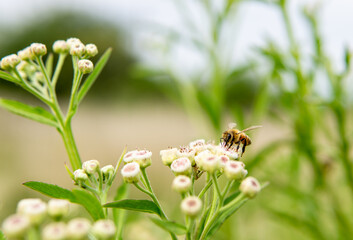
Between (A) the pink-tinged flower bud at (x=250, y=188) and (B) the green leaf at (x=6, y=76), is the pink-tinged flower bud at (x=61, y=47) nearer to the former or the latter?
(B) the green leaf at (x=6, y=76)

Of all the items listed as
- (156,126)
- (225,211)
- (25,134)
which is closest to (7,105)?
(225,211)

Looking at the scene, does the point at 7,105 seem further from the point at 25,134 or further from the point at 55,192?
the point at 25,134

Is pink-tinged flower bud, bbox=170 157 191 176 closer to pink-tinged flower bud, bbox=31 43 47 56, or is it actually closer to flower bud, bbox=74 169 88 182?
flower bud, bbox=74 169 88 182

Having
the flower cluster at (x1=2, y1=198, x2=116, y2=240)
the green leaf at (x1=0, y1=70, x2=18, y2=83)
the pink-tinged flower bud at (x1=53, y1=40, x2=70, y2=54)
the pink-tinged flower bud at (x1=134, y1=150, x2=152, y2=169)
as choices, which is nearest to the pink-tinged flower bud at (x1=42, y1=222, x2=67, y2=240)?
the flower cluster at (x1=2, y1=198, x2=116, y2=240)

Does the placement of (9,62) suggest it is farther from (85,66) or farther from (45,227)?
(45,227)

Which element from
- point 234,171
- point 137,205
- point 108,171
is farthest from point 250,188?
point 108,171
